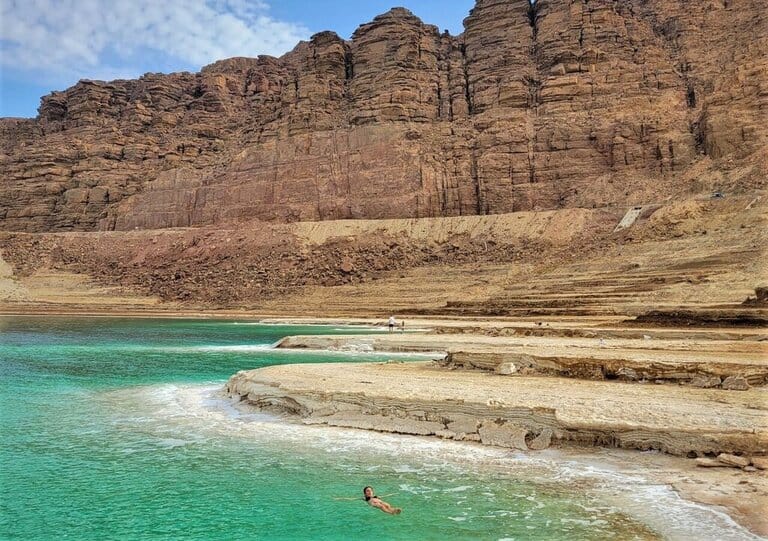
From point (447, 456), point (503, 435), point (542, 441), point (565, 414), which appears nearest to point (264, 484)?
point (447, 456)

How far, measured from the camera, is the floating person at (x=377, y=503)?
27.3 ft

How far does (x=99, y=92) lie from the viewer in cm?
10769

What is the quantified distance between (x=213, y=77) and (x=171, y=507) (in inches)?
4287

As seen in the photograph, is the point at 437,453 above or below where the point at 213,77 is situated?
below

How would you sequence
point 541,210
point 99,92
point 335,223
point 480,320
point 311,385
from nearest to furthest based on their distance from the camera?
point 311,385
point 480,320
point 541,210
point 335,223
point 99,92

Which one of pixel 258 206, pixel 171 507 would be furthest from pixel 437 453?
pixel 258 206

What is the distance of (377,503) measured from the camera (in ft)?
27.8

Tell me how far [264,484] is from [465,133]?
2663 inches

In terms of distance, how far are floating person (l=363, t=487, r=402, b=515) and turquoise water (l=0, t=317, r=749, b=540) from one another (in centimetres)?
11

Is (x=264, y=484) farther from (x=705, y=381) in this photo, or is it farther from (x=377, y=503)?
(x=705, y=381)

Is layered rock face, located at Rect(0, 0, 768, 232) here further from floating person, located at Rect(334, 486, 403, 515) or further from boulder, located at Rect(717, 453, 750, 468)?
floating person, located at Rect(334, 486, 403, 515)

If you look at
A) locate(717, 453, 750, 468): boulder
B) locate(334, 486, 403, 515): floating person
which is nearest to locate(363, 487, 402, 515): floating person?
locate(334, 486, 403, 515): floating person

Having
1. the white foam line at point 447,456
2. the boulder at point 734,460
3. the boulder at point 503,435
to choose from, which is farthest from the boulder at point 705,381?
the white foam line at point 447,456

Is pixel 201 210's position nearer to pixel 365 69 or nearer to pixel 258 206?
pixel 258 206
